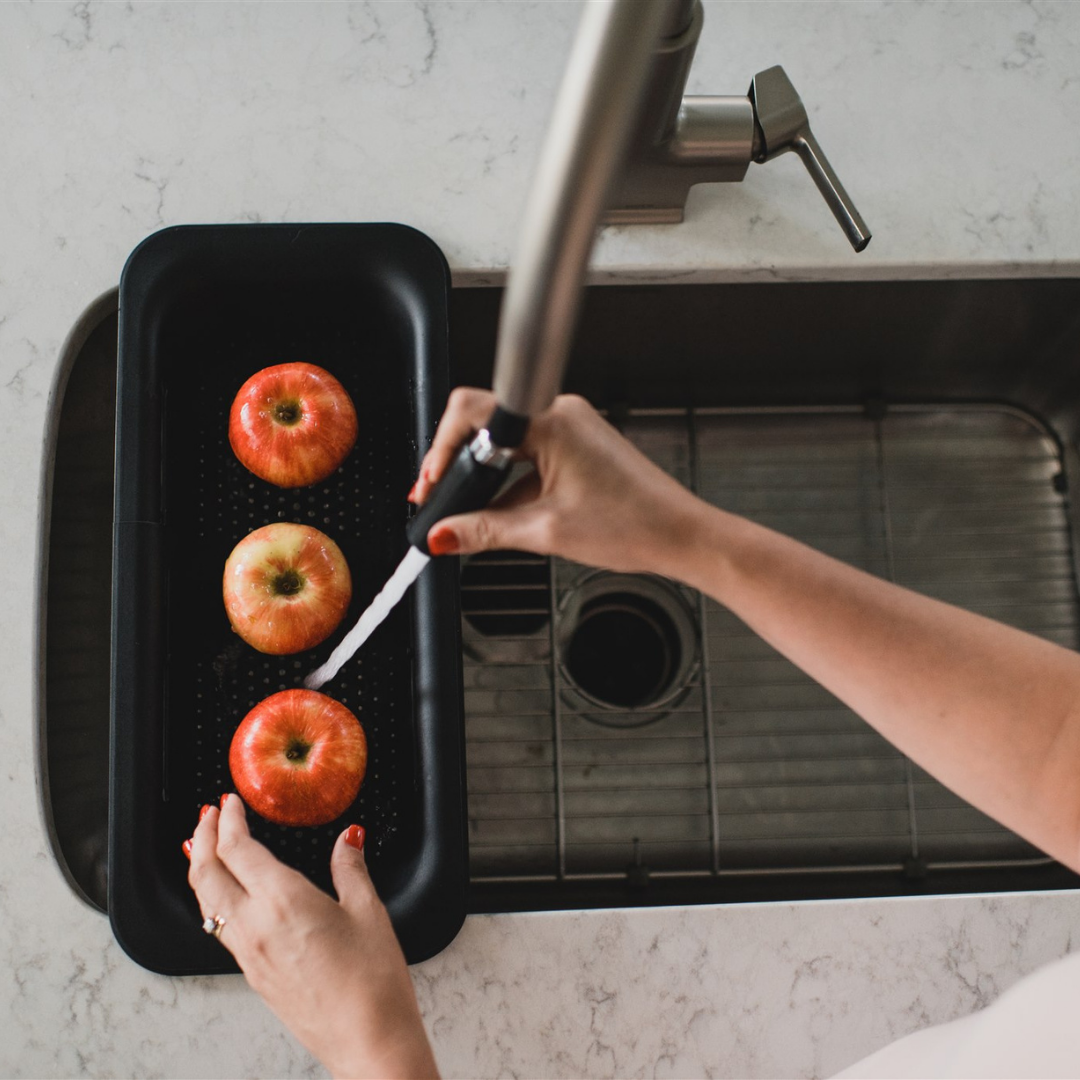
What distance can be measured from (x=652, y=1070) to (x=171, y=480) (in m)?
0.62

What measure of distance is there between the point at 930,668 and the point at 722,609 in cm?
52

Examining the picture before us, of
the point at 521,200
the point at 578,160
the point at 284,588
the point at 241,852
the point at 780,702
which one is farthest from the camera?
→ the point at 780,702

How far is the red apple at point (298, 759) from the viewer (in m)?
0.71

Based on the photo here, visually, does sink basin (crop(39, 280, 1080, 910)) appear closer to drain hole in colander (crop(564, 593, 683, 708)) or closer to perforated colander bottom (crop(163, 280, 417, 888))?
drain hole in colander (crop(564, 593, 683, 708))

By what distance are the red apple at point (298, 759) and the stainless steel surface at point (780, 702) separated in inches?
11.1

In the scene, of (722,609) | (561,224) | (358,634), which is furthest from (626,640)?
(561,224)

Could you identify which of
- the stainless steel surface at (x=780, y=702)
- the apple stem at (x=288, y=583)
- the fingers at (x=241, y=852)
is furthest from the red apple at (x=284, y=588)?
the stainless steel surface at (x=780, y=702)

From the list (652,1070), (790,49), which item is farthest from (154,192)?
(652,1070)

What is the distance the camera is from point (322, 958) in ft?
1.90

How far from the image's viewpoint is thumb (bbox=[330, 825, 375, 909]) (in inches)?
24.9

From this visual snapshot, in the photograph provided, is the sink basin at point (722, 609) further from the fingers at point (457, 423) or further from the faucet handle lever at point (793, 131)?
the fingers at point (457, 423)

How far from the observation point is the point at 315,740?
726mm

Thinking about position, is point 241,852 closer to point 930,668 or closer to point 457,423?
point 457,423

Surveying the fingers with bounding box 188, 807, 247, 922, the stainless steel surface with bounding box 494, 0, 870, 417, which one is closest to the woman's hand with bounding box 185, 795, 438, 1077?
the fingers with bounding box 188, 807, 247, 922
